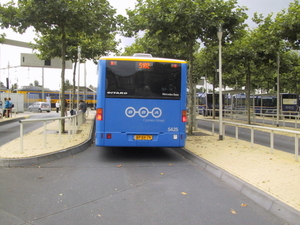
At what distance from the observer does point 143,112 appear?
24.7 feet

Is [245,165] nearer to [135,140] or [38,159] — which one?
[135,140]

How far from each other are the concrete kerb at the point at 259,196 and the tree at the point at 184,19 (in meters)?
6.27

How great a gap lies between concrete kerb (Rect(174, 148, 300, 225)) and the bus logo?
1892 millimetres

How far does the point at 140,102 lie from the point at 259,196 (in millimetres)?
4037

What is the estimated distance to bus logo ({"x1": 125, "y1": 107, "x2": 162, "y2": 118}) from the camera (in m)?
7.51

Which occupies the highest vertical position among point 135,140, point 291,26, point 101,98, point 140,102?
point 291,26

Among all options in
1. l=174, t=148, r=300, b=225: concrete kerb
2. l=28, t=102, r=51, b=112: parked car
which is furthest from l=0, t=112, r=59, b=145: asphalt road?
l=28, t=102, r=51, b=112: parked car

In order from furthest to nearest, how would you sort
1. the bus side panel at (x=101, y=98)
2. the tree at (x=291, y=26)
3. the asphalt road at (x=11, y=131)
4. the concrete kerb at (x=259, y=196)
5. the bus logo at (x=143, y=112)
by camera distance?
the asphalt road at (x=11, y=131) → the tree at (x=291, y=26) → the bus logo at (x=143, y=112) → the bus side panel at (x=101, y=98) → the concrete kerb at (x=259, y=196)

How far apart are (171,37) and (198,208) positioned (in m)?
10.2

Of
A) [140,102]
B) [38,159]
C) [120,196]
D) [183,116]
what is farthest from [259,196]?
[38,159]

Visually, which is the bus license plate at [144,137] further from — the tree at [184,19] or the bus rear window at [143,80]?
the tree at [184,19]

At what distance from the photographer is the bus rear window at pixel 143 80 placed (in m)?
7.46

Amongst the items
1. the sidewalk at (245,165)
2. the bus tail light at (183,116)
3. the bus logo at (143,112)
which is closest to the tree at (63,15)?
the sidewalk at (245,165)

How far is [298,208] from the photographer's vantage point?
12.8 ft
